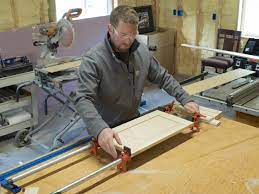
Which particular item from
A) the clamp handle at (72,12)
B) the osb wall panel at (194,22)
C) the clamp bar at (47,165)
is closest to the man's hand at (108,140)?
the clamp bar at (47,165)

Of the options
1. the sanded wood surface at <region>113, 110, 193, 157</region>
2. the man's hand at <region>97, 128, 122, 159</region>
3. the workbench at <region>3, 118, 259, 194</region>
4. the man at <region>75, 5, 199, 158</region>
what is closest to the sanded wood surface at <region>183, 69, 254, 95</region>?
the man at <region>75, 5, 199, 158</region>

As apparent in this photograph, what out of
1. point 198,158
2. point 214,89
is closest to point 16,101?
point 214,89

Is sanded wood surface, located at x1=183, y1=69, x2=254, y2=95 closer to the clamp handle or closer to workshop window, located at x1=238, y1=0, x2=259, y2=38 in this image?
the clamp handle

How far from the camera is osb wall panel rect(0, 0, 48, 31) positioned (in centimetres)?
426

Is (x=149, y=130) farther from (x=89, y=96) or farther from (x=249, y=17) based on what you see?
(x=249, y=17)

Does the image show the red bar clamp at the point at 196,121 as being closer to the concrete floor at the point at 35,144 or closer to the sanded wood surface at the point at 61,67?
the concrete floor at the point at 35,144

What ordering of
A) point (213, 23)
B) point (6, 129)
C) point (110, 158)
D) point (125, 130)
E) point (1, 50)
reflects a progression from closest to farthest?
point (110, 158)
point (125, 130)
point (6, 129)
point (1, 50)
point (213, 23)

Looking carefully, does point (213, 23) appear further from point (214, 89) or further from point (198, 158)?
point (198, 158)

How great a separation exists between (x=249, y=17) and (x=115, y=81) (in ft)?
13.0

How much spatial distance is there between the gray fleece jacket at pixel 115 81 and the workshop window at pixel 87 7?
3047mm

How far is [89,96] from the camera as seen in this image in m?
1.78

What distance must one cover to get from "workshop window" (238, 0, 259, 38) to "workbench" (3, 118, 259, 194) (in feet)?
12.3

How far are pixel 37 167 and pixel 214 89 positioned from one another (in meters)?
2.18

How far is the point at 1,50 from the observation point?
4.21 meters
